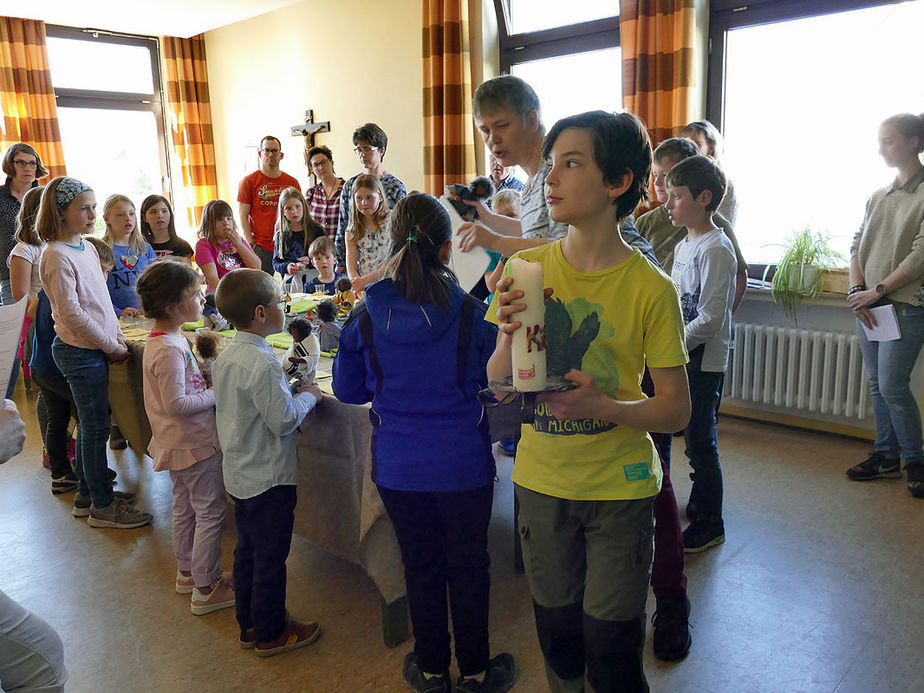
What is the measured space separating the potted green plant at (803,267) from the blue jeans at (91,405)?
3071mm

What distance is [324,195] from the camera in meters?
4.60

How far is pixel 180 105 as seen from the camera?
7.14 m

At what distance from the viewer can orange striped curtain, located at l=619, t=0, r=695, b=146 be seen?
3676mm

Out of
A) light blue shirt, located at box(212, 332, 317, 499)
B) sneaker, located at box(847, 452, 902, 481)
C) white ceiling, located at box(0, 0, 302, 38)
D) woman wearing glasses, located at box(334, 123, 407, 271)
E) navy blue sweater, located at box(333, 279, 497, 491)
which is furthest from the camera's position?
white ceiling, located at box(0, 0, 302, 38)

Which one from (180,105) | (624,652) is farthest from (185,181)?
(624,652)

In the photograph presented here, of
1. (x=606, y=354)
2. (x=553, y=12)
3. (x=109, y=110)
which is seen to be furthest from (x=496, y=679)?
(x=109, y=110)

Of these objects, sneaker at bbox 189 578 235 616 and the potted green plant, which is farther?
the potted green plant

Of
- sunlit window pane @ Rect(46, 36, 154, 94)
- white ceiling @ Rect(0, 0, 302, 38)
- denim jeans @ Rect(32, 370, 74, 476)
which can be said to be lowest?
denim jeans @ Rect(32, 370, 74, 476)

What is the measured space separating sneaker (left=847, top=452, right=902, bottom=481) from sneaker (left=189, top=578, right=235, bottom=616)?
252 centimetres

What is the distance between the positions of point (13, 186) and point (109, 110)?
3.86 metres

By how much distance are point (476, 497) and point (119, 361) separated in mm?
1824

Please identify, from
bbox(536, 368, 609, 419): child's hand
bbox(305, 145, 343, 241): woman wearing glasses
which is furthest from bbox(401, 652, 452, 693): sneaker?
bbox(305, 145, 343, 241): woman wearing glasses

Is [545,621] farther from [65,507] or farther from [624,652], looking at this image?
[65,507]

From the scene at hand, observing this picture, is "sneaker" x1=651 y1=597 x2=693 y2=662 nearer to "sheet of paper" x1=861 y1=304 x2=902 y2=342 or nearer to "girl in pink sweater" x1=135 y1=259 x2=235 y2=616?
"girl in pink sweater" x1=135 y1=259 x2=235 y2=616
